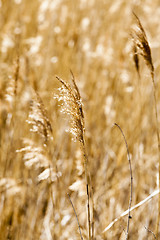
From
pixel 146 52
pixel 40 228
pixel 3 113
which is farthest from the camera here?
pixel 3 113

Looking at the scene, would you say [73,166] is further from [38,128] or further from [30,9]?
[30,9]

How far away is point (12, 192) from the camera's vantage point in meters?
1.36

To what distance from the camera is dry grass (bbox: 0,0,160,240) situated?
39.3 inches

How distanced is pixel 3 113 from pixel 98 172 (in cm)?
70

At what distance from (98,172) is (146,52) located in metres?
0.97

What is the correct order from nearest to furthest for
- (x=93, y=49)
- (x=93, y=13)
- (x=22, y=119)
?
(x=22, y=119)
(x=93, y=49)
(x=93, y=13)

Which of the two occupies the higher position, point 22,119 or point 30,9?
point 30,9

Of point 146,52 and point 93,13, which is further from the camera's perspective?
point 93,13

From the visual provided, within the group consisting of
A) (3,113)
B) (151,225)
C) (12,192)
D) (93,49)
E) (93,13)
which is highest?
(93,13)

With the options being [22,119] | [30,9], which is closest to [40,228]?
[22,119]

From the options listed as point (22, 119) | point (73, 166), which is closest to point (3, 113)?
point (22, 119)

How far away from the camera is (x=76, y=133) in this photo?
0.70 meters

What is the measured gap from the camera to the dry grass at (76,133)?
3.28ft

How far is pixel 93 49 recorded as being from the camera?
250cm
